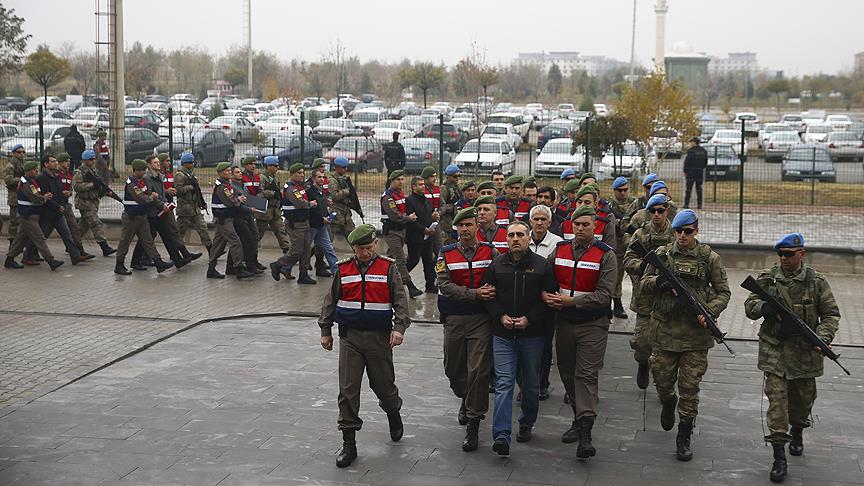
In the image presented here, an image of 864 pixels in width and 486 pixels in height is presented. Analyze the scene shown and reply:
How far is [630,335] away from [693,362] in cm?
461

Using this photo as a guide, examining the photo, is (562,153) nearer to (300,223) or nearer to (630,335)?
(300,223)

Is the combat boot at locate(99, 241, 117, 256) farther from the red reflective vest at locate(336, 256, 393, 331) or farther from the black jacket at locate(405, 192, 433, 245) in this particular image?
the red reflective vest at locate(336, 256, 393, 331)

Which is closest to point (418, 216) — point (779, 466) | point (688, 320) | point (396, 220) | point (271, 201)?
point (396, 220)

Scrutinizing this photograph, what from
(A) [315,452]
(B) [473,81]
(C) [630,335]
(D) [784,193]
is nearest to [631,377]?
(C) [630,335]

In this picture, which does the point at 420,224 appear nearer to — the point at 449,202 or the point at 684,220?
the point at 449,202

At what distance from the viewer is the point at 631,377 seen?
37.5 ft

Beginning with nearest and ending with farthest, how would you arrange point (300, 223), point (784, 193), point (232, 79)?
1. point (300, 223)
2. point (784, 193)
3. point (232, 79)

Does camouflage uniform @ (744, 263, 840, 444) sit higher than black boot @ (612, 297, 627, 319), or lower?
higher

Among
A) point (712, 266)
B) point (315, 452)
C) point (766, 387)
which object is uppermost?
point (712, 266)

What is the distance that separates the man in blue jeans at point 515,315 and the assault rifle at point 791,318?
156 cm

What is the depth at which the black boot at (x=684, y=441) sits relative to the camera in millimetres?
8750

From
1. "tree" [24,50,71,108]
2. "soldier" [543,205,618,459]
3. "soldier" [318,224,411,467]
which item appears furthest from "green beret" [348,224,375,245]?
"tree" [24,50,71,108]

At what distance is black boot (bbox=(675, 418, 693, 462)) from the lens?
875 cm

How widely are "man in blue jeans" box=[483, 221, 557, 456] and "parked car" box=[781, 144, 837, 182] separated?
14.3 m
